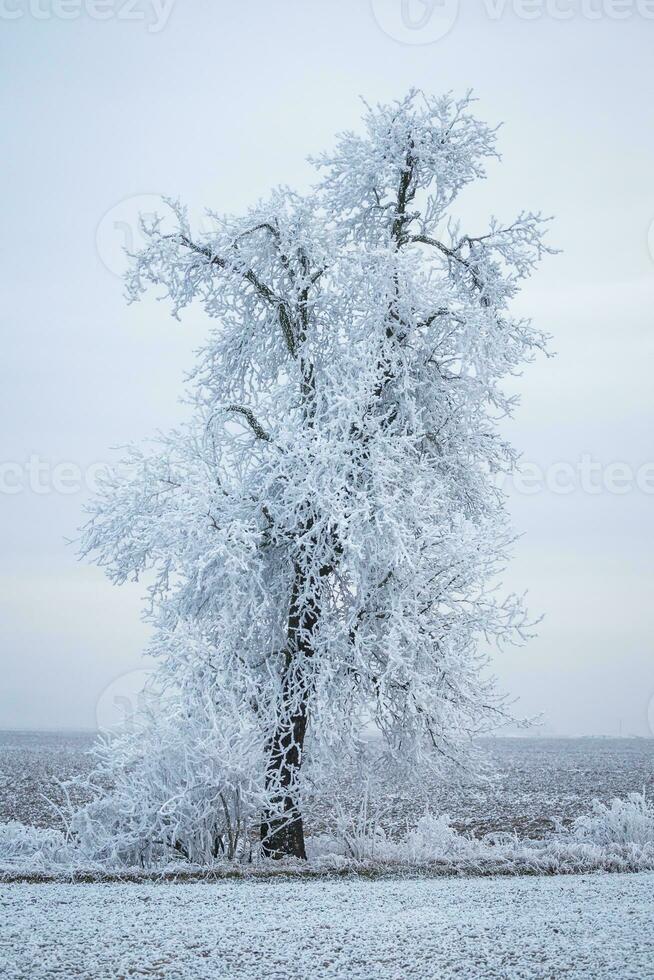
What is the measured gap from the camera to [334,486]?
466 inches

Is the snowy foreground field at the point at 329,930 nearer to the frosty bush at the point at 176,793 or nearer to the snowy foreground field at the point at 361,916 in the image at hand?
the snowy foreground field at the point at 361,916

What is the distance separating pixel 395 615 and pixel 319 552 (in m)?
1.35

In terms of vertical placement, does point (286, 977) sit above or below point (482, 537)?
below

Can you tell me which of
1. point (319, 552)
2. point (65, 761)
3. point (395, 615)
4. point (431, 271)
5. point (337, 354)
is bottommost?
point (65, 761)

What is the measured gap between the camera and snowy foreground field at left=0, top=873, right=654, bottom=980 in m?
6.59

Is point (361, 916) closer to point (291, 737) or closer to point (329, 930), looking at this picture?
point (329, 930)

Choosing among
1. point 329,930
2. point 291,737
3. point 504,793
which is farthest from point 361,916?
point 504,793

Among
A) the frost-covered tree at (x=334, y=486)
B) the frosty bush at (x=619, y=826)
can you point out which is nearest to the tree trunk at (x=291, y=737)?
the frost-covered tree at (x=334, y=486)

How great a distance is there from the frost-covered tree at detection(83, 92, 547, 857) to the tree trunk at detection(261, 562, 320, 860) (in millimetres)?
36

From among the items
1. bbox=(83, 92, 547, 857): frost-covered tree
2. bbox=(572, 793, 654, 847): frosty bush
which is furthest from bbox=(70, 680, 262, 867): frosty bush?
bbox=(572, 793, 654, 847): frosty bush

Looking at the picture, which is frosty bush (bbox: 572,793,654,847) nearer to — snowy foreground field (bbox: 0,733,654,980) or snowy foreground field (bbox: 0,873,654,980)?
snowy foreground field (bbox: 0,733,654,980)

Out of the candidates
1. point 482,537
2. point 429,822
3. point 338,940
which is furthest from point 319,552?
point 338,940

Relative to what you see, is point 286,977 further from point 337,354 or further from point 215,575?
point 337,354

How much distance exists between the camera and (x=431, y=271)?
13.0 metres
